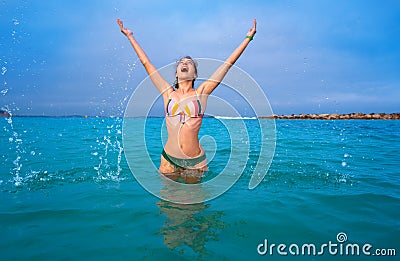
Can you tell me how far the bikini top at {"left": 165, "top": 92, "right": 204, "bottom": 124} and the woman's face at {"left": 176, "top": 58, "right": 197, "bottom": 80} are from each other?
0.45 metres

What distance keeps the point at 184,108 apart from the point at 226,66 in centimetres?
116

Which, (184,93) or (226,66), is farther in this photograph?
(184,93)

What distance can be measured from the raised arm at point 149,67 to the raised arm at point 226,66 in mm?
777

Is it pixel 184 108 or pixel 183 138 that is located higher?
pixel 184 108

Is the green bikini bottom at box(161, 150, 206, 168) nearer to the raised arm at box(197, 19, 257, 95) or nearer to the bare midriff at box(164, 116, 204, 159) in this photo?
the bare midriff at box(164, 116, 204, 159)

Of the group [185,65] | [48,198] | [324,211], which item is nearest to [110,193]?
[48,198]

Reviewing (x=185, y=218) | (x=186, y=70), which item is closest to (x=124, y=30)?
(x=186, y=70)

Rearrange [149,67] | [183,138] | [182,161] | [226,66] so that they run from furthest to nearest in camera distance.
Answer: [182,161] → [183,138] → [149,67] → [226,66]

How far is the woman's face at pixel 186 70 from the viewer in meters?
5.42

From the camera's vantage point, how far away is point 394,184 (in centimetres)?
636

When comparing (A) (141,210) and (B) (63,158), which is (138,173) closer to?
(A) (141,210)

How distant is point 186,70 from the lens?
541 centimetres

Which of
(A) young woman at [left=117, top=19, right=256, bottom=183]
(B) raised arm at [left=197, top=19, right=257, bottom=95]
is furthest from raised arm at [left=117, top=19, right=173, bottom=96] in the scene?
(B) raised arm at [left=197, top=19, right=257, bottom=95]

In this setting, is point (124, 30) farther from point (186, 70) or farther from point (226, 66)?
point (226, 66)
